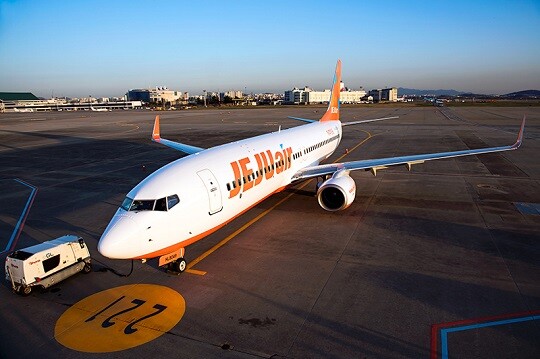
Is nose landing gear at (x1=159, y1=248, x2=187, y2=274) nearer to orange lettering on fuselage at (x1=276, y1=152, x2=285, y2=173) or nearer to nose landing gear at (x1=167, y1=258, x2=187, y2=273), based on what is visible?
nose landing gear at (x1=167, y1=258, x2=187, y2=273)

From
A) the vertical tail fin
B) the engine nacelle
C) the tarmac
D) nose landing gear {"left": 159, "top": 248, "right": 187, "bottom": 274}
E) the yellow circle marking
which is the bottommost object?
the yellow circle marking

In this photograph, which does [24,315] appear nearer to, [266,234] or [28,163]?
[266,234]

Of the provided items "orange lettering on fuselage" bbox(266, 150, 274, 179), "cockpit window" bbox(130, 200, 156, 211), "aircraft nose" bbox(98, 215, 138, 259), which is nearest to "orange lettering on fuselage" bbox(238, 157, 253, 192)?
"orange lettering on fuselage" bbox(266, 150, 274, 179)

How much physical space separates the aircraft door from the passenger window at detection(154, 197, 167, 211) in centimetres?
194

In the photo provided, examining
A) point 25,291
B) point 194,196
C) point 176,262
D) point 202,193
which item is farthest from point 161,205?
point 25,291

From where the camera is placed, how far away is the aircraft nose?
11.0 metres

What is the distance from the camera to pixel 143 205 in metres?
12.2

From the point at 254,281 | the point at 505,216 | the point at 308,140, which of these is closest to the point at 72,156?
the point at 308,140

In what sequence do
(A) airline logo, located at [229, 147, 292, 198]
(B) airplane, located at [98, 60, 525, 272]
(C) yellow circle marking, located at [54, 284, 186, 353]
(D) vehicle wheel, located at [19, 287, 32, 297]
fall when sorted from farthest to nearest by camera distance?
1. (A) airline logo, located at [229, 147, 292, 198]
2. (D) vehicle wheel, located at [19, 287, 32, 297]
3. (B) airplane, located at [98, 60, 525, 272]
4. (C) yellow circle marking, located at [54, 284, 186, 353]

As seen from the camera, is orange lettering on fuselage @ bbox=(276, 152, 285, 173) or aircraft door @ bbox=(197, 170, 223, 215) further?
orange lettering on fuselage @ bbox=(276, 152, 285, 173)

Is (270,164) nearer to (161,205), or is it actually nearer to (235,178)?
(235,178)

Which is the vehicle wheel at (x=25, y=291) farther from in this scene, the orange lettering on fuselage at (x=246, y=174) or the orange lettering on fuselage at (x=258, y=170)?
the orange lettering on fuselage at (x=258, y=170)

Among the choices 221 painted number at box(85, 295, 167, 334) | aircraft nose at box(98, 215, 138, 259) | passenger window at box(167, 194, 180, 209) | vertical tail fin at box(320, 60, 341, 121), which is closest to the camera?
221 painted number at box(85, 295, 167, 334)

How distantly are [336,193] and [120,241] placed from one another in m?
11.8
